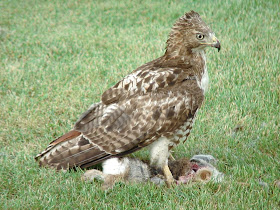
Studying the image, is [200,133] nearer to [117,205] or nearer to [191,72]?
[191,72]

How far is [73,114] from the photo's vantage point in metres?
6.84

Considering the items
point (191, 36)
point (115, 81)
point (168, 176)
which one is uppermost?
point (191, 36)

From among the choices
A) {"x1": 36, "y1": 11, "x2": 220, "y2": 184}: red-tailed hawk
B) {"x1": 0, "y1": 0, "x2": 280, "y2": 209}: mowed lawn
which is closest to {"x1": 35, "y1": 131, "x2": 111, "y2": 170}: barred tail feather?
{"x1": 36, "y1": 11, "x2": 220, "y2": 184}: red-tailed hawk

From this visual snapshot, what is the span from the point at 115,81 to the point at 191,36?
3.01 metres

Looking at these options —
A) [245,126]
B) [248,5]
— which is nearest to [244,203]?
[245,126]

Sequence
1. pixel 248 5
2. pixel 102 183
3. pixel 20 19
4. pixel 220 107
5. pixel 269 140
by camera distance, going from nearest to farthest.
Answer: pixel 102 183, pixel 269 140, pixel 220 107, pixel 248 5, pixel 20 19

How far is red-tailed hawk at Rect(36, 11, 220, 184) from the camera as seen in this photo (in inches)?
187

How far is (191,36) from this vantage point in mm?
5016

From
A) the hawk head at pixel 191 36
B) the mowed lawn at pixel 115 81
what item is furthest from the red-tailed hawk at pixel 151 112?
the mowed lawn at pixel 115 81

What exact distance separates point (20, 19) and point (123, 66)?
5.10 meters

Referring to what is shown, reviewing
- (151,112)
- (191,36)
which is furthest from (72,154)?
(191,36)

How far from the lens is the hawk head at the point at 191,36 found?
495 centimetres

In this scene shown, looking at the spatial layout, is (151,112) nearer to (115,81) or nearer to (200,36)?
(200,36)

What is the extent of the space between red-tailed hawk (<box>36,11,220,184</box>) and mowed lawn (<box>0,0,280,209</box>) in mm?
322
